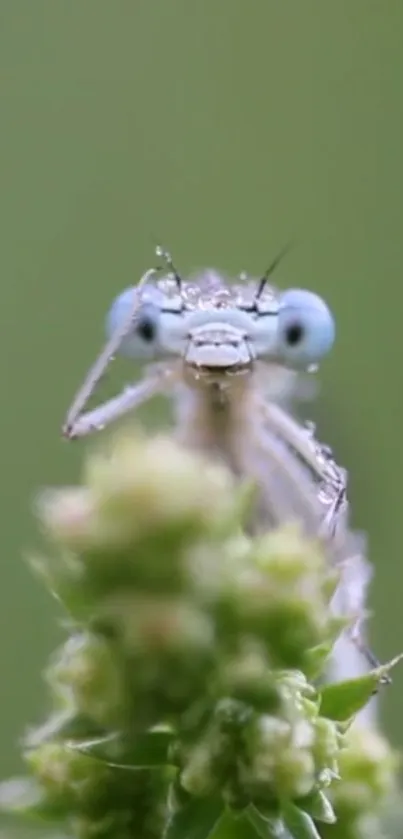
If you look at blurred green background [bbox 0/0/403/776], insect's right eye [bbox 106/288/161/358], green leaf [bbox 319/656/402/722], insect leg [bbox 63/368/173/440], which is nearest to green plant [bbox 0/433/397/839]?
green leaf [bbox 319/656/402/722]

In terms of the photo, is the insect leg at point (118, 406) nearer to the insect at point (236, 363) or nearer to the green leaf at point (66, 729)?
the insect at point (236, 363)

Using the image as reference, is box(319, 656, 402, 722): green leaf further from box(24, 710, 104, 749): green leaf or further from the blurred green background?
the blurred green background

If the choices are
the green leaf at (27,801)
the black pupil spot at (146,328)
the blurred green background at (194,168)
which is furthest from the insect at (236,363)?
the green leaf at (27,801)

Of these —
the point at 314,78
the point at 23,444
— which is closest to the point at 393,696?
the point at 23,444

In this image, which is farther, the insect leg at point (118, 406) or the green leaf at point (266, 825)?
the insect leg at point (118, 406)

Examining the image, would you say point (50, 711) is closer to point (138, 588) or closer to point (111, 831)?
point (111, 831)
